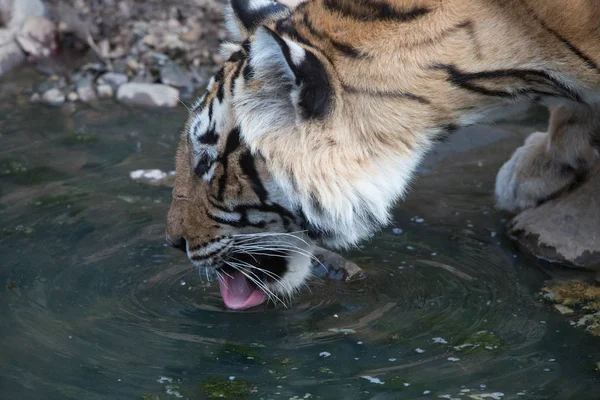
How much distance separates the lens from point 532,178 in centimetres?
302

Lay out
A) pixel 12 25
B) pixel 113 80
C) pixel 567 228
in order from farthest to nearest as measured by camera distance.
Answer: pixel 12 25 < pixel 113 80 < pixel 567 228

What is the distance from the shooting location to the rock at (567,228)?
2.77 metres

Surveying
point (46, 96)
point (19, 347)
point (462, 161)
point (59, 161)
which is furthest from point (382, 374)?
point (46, 96)

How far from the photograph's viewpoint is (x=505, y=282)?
105 inches

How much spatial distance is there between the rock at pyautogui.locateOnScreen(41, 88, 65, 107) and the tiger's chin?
2.08 meters

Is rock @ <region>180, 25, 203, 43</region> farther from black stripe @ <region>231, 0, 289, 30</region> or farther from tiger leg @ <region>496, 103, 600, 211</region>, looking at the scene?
black stripe @ <region>231, 0, 289, 30</region>

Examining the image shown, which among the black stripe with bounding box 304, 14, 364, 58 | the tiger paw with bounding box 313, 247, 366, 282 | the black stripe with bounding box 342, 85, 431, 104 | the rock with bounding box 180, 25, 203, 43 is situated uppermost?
the black stripe with bounding box 304, 14, 364, 58

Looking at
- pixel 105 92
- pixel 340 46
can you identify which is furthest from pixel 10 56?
pixel 340 46

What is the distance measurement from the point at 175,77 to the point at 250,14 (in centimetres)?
214

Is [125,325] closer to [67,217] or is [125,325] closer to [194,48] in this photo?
[67,217]

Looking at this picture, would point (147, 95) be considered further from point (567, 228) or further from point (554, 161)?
point (567, 228)

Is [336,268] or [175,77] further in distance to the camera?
[175,77]

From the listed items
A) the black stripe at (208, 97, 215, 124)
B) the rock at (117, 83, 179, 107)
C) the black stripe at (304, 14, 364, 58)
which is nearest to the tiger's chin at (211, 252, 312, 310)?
the black stripe at (208, 97, 215, 124)

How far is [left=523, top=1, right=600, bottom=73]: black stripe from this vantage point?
7.01ft
